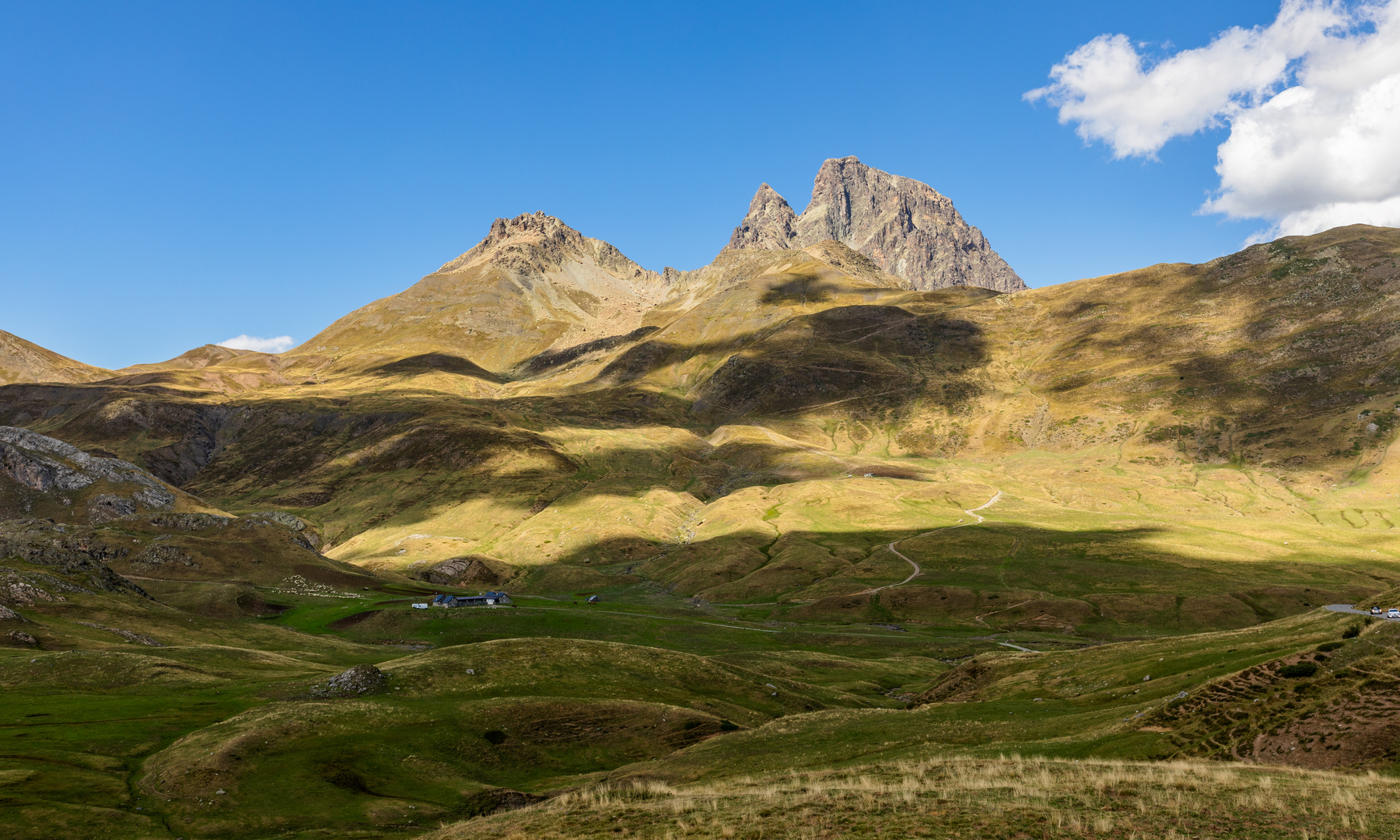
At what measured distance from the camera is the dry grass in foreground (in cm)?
2167

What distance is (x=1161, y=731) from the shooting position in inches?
1416

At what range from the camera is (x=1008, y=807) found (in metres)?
24.7

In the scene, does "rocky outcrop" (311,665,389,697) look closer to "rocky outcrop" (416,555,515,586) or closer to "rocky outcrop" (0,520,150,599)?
"rocky outcrop" (0,520,150,599)

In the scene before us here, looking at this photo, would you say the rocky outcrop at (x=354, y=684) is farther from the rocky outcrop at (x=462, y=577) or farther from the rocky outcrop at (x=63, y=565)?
the rocky outcrop at (x=462, y=577)

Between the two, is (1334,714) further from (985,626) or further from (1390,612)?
(985,626)

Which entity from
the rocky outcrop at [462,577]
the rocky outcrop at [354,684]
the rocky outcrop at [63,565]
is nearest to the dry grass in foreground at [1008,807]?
the rocky outcrop at [354,684]

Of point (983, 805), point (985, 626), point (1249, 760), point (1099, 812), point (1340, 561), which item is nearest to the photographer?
point (1099, 812)

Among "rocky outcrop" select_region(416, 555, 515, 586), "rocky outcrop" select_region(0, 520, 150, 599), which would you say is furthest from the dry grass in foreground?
"rocky outcrop" select_region(416, 555, 515, 586)

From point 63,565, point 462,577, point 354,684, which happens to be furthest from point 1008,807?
point 462,577

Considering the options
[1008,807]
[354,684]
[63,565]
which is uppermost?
[1008,807]

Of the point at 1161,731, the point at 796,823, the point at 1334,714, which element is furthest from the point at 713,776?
the point at 1334,714

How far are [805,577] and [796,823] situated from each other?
166 m

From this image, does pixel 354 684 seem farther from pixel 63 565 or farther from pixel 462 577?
pixel 462 577

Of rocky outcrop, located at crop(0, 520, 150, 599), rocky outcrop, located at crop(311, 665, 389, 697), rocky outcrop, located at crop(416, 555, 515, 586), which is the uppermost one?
rocky outcrop, located at crop(0, 520, 150, 599)
